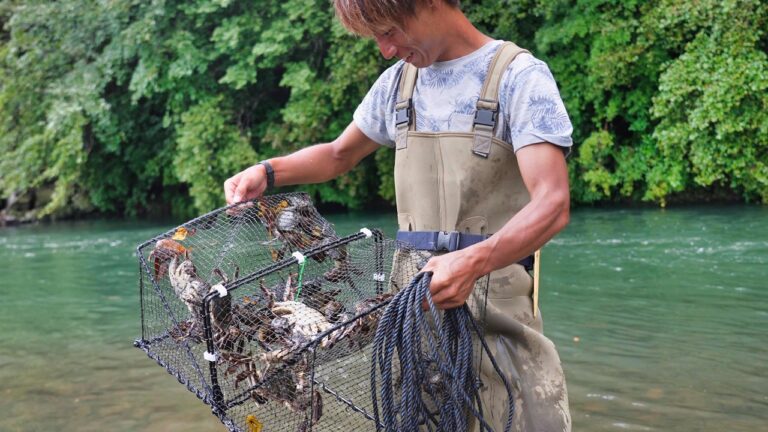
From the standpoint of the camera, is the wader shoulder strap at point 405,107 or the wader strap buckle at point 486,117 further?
the wader shoulder strap at point 405,107

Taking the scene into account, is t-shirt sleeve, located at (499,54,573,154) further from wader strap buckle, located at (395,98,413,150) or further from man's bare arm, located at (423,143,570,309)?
wader strap buckle, located at (395,98,413,150)

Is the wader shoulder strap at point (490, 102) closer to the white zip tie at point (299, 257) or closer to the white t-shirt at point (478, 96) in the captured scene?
the white t-shirt at point (478, 96)

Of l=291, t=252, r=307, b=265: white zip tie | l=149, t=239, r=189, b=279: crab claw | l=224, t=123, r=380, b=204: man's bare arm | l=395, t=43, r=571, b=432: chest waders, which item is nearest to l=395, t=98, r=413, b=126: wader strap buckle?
l=395, t=43, r=571, b=432: chest waders

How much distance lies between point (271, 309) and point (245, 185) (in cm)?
47

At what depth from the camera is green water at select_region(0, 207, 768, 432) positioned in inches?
210

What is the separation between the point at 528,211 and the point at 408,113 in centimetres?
53

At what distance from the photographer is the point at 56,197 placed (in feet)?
64.4

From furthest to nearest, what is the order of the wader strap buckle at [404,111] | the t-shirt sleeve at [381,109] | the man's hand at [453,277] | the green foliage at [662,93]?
the green foliage at [662,93]
the t-shirt sleeve at [381,109]
the wader strap buckle at [404,111]
the man's hand at [453,277]

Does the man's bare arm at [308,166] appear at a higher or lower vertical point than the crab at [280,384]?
higher

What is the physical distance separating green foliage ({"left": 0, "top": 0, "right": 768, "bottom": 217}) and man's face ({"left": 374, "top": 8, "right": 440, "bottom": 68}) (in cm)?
1302

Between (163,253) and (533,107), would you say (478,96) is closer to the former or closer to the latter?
(533,107)

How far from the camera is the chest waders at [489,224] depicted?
8.01 feet

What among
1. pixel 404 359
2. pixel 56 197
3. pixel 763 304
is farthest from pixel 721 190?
pixel 404 359

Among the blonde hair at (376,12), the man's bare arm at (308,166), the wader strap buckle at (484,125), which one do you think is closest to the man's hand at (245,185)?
the man's bare arm at (308,166)
